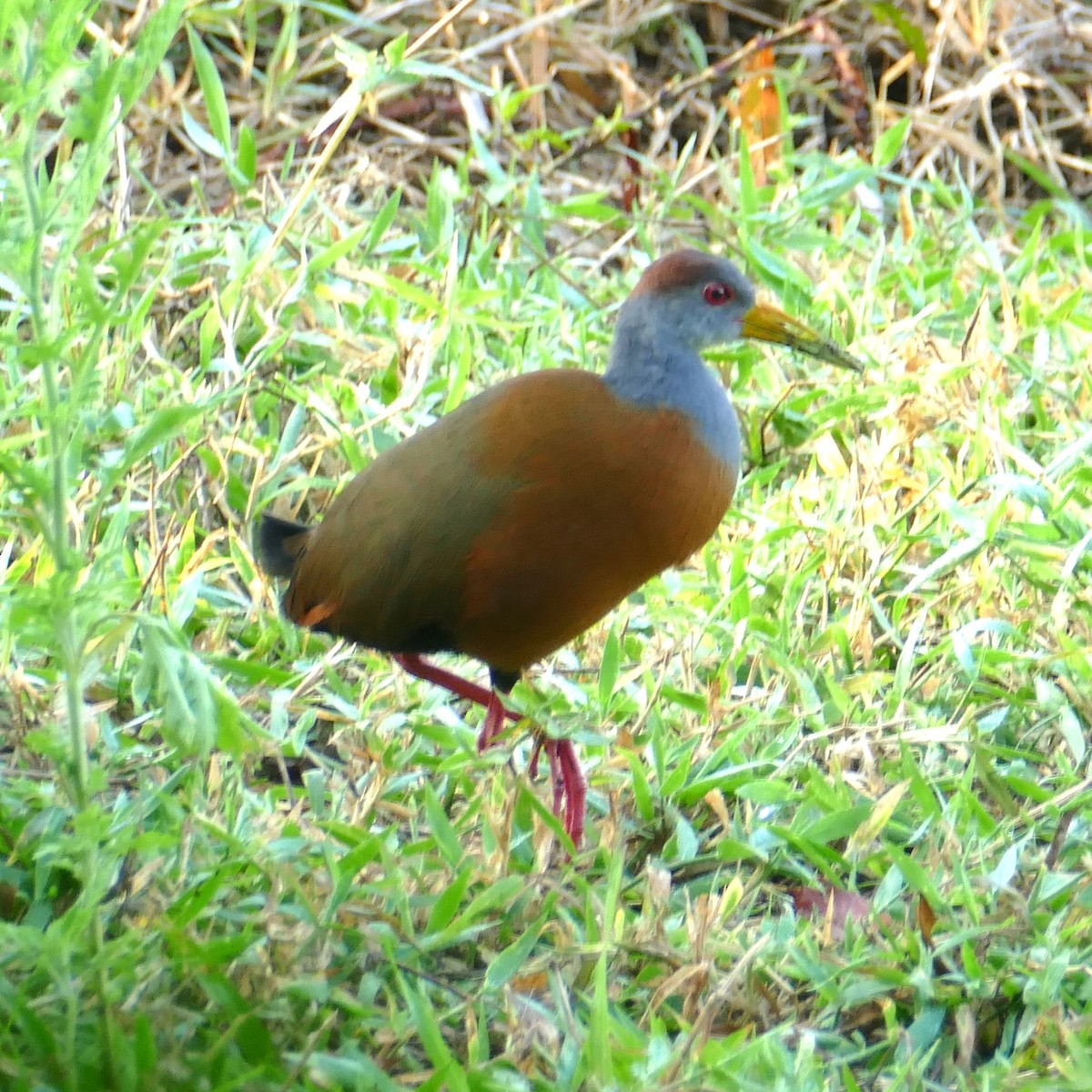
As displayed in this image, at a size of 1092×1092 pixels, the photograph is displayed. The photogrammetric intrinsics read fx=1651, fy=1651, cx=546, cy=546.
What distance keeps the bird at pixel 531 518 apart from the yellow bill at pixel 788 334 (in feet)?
0.98

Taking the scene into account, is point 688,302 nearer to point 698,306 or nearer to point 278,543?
point 698,306

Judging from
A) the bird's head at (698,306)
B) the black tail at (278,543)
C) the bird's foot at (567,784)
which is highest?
the bird's head at (698,306)

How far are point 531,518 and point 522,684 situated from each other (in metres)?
0.56

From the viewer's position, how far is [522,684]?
325 centimetres

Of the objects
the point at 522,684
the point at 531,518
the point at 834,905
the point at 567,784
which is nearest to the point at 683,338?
the point at 531,518

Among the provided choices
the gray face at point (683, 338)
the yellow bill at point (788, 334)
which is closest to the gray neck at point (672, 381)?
the gray face at point (683, 338)

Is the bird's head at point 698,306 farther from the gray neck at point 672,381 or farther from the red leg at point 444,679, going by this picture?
the red leg at point 444,679

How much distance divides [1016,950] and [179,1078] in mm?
1203

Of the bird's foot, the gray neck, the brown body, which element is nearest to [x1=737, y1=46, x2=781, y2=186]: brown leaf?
the gray neck

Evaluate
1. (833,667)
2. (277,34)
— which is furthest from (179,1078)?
(277,34)

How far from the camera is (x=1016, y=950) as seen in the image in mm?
2396

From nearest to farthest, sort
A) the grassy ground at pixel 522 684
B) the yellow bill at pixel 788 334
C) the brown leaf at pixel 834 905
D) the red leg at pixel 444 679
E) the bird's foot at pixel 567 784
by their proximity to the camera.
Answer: the grassy ground at pixel 522 684 → the brown leaf at pixel 834 905 → the bird's foot at pixel 567 784 → the red leg at pixel 444 679 → the yellow bill at pixel 788 334

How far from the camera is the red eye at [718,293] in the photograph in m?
3.22

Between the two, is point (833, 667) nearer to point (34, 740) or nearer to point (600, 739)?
point (600, 739)
